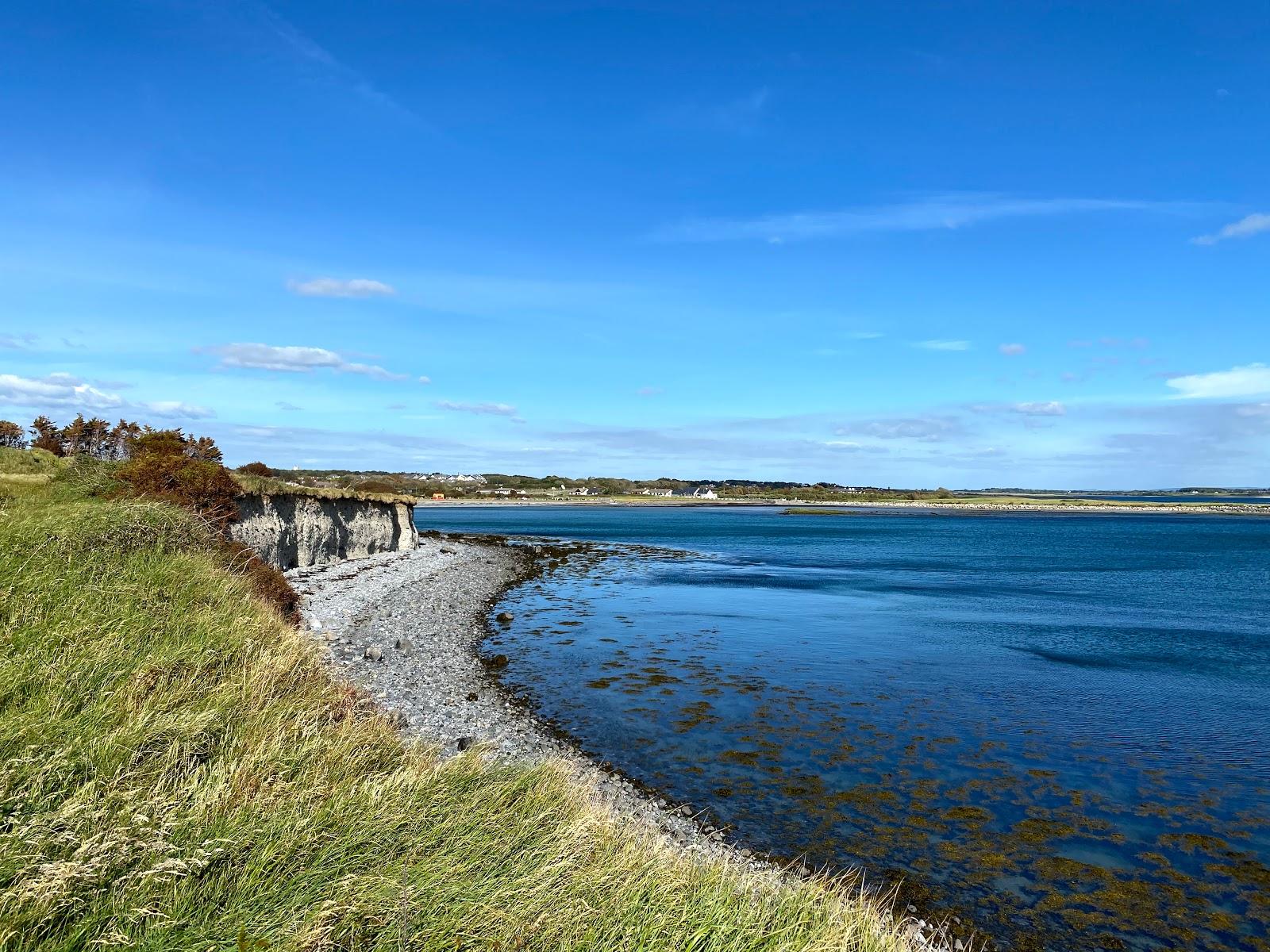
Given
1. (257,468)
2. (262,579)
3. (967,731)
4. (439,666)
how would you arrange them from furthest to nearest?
(257,468) → (439,666) → (262,579) → (967,731)

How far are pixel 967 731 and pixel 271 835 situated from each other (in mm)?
17032

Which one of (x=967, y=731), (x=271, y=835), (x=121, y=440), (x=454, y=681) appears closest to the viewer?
(x=271, y=835)

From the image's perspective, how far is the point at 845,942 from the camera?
20.8ft

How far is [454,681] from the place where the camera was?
2164 centimetres

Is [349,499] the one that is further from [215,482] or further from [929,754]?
[929,754]

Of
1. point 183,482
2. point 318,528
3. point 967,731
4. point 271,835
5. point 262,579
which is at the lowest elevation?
point 967,731

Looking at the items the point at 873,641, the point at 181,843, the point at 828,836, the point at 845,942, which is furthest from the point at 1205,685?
the point at 181,843

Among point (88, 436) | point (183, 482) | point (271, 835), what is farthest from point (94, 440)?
point (271, 835)

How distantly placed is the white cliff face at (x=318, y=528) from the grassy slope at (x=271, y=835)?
2035 cm

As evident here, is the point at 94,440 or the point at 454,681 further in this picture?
the point at 94,440

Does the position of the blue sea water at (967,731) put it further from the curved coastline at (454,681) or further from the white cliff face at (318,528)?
the white cliff face at (318,528)

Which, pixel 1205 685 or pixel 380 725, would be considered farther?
pixel 1205 685

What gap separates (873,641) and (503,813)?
24794mm

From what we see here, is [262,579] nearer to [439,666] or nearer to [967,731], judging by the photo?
[439,666]
